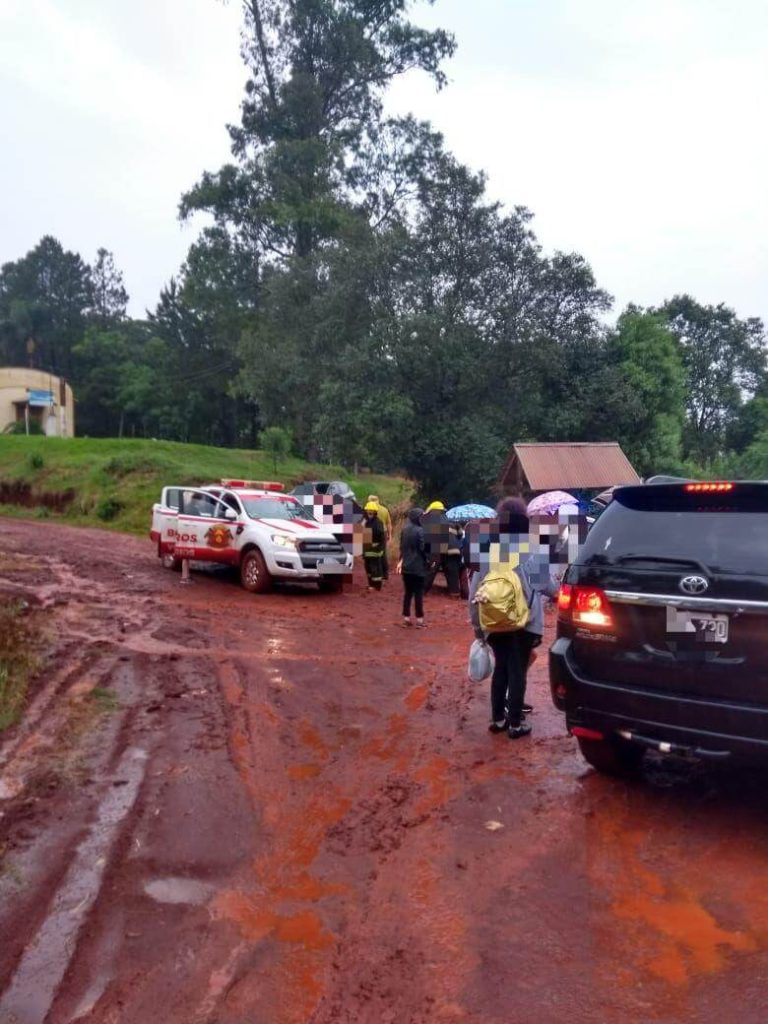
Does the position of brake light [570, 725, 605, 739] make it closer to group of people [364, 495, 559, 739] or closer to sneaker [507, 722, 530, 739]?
group of people [364, 495, 559, 739]

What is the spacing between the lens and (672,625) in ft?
16.3

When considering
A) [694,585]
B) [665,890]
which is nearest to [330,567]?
[694,585]

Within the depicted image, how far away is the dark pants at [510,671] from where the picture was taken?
685 centimetres

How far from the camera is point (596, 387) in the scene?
85.1ft

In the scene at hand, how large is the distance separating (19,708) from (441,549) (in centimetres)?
899

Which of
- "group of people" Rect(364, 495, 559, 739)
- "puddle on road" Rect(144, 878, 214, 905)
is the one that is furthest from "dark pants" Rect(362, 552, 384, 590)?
"puddle on road" Rect(144, 878, 214, 905)

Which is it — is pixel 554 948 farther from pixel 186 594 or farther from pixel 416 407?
pixel 416 407

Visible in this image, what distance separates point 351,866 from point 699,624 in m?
2.31

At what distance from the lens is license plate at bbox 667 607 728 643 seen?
4.78 m

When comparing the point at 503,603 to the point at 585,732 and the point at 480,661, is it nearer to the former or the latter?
the point at 480,661

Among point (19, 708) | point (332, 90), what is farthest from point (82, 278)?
point (19, 708)

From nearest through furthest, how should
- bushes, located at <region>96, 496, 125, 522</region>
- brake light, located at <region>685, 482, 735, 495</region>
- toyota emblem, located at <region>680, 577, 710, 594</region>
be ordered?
toyota emblem, located at <region>680, 577, 710, 594</region> → brake light, located at <region>685, 482, 735, 495</region> → bushes, located at <region>96, 496, 125, 522</region>

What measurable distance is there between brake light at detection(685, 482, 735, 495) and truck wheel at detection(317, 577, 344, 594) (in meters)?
10.7

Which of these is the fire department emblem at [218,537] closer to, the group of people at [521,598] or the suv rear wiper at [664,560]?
the group of people at [521,598]
